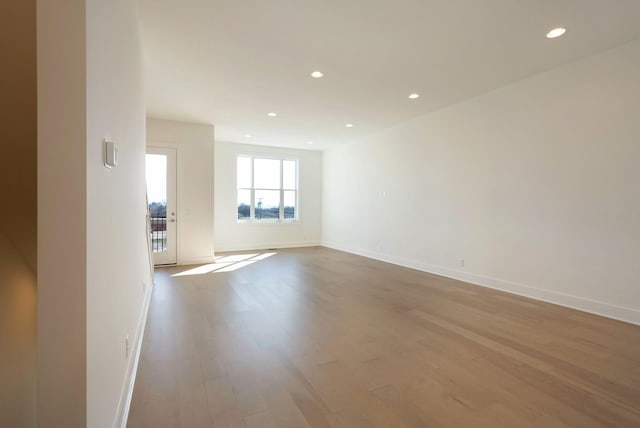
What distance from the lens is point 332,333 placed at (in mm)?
2852

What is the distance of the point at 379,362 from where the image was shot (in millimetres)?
2330

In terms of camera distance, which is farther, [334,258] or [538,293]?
[334,258]

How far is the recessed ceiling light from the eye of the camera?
9.57 feet

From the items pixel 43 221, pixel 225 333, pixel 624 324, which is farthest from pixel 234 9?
pixel 624 324

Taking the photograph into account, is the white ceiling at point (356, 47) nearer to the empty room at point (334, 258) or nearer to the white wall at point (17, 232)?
the empty room at point (334, 258)

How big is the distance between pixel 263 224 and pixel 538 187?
6339 millimetres

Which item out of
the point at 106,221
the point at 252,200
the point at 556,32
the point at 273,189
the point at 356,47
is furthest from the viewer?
the point at 273,189

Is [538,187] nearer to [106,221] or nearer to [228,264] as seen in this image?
[106,221]

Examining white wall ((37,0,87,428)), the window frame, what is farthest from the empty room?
the window frame

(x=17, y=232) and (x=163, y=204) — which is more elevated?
(x=163, y=204)

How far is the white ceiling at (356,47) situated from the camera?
265cm

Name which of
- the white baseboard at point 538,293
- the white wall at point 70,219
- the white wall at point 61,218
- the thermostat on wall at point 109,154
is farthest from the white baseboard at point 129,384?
the white baseboard at point 538,293

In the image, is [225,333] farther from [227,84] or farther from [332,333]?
[227,84]

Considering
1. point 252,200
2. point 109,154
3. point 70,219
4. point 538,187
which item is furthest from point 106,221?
point 252,200
